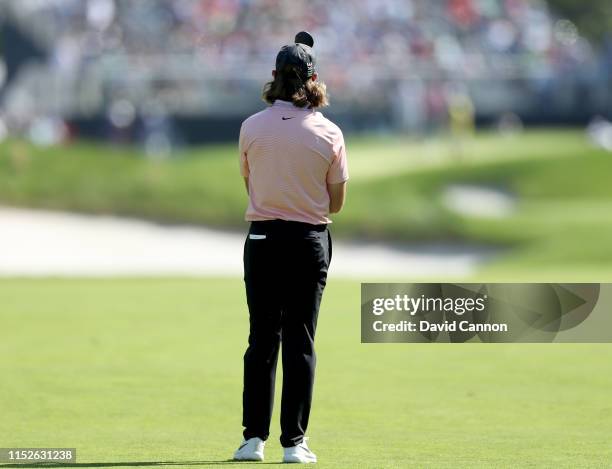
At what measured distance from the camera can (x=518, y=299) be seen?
6.75 meters

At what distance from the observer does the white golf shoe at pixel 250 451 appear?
5.70 meters

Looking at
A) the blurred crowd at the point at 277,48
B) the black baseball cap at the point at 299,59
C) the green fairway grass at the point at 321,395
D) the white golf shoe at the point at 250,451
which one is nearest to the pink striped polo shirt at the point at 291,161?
the black baseball cap at the point at 299,59

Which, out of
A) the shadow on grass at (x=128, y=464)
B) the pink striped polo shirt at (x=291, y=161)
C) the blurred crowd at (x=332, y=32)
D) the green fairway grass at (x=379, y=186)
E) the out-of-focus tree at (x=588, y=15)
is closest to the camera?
the shadow on grass at (x=128, y=464)

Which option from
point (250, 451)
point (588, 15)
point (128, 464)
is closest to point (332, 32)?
point (588, 15)

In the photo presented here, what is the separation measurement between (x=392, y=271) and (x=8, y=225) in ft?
27.7

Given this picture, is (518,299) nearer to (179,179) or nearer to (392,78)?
(179,179)

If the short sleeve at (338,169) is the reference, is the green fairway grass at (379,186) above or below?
above

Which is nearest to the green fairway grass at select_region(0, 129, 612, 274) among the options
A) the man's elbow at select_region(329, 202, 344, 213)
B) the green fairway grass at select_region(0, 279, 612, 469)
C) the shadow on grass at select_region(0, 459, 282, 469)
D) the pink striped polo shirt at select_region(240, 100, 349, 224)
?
the green fairway grass at select_region(0, 279, 612, 469)

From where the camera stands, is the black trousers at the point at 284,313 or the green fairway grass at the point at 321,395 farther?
the green fairway grass at the point at 321,395

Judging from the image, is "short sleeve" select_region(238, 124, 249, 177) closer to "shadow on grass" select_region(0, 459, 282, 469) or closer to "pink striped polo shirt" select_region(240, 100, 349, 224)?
"pink striped polo shirt" select_region(240, 100, 349, 224)

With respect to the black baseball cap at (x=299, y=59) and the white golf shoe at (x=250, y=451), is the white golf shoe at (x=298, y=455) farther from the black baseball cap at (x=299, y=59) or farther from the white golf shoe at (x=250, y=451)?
the black baseball cap at (x=299, y=59)

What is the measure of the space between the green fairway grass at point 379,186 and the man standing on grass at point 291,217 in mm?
22525

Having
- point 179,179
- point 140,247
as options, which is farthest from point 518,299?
point 179,179

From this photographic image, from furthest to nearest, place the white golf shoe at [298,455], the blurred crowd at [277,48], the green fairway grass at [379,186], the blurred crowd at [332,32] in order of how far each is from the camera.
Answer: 1. the blurred crowd at [332,32]
2. the blurred crowd at [277,48]
3. the green fairway grass at [379,186]
4. the white golf shoe at [298,455]
